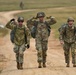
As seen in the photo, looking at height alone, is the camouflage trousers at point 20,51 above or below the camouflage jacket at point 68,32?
below

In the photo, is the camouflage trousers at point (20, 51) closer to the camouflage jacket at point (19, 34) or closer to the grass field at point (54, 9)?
the camouflage jacket at point (19, 34)

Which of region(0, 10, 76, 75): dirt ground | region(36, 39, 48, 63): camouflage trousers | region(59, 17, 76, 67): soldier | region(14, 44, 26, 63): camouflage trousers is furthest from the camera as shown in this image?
region(59, 17, 76, 67): soldier

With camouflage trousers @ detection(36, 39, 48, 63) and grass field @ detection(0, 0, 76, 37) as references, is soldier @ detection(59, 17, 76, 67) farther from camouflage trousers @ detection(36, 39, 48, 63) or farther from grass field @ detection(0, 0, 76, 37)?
grass field @ detection(0, 0, 76, 37)

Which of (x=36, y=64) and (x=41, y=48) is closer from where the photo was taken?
(x=41, y=48)

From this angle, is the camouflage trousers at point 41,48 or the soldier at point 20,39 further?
the camouflage trousers at point 41,48

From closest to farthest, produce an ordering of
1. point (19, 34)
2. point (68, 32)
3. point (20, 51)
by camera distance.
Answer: point (20, 51)
point (19, 34)
point (68, 32)

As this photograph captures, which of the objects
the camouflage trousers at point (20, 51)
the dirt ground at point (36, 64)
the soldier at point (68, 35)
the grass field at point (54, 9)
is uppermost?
the soldier at point (68, 35)

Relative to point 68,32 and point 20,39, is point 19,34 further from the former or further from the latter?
point 68,32

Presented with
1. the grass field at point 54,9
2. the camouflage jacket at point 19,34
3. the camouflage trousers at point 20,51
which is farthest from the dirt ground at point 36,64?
the grass field at point 54,9


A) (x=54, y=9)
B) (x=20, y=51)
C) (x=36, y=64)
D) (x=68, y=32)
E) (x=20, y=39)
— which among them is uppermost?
(x=68, y=32)

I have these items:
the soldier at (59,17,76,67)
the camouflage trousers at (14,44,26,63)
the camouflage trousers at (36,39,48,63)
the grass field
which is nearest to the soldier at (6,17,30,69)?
the camouflage trousers at (14,44,26,63)

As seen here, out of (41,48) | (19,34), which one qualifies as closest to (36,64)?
(41,48)

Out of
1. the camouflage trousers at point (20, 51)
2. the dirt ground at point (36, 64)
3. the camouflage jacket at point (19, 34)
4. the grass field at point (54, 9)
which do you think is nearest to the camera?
the dirt ground at point (36, 64)

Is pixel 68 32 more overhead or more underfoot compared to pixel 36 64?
more overhead
